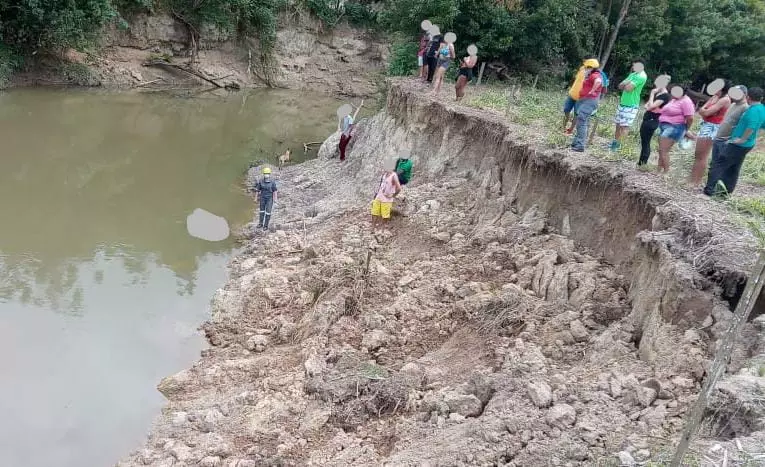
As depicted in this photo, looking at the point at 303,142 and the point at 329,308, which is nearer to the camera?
the point at 329,308

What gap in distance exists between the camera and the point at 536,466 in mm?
4191

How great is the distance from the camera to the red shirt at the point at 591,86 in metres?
8.66

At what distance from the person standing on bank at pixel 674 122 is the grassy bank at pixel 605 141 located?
22cm

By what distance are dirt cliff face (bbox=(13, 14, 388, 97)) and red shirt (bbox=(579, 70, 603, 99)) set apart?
20017 mm

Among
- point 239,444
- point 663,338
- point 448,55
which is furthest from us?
point 448,55

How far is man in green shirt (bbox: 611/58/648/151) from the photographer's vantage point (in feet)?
29.0

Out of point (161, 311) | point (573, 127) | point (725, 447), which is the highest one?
point (573, 127)

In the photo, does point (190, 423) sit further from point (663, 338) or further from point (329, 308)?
point (663, 338)

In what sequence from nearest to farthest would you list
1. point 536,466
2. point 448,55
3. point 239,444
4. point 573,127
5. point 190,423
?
point 536,466 → point 239,444 → point 190,423 → point 573,127 → point 448,55

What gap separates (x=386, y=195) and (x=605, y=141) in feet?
12.3

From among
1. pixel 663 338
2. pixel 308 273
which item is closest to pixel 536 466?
pixel 663 338

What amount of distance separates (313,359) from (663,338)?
3633mm

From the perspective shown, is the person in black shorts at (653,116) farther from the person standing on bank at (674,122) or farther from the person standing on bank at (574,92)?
the person standing on bank at (574,92)

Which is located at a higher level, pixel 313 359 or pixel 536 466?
pixel 536 466
